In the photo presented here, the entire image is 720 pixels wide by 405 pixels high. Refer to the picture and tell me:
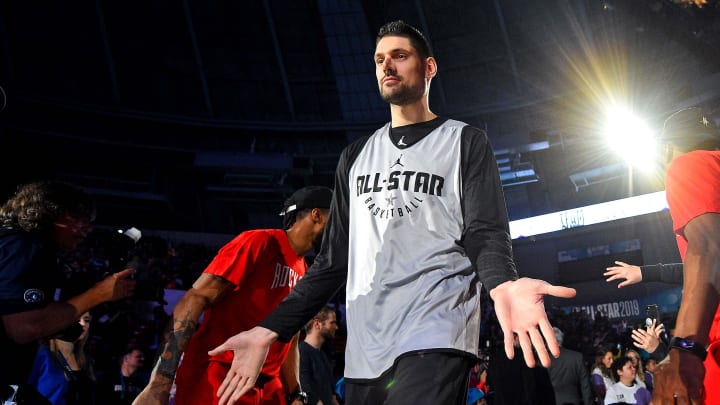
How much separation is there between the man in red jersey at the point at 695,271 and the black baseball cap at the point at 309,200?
78.5 inches

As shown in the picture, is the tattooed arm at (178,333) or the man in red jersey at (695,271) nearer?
the man in red jersey at (695,271)

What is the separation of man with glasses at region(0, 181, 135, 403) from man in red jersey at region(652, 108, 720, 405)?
8.14ft

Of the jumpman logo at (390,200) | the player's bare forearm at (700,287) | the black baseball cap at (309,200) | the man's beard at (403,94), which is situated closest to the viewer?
the player's bare forearm at (700,287)

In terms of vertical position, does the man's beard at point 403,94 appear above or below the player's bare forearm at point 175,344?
above

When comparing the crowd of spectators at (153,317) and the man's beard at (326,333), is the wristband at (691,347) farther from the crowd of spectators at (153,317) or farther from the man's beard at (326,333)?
the man's beard at (326,333)

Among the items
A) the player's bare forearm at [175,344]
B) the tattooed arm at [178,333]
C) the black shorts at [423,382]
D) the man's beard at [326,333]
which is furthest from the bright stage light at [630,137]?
the black shorts at [423,382]

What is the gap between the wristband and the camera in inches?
77.7

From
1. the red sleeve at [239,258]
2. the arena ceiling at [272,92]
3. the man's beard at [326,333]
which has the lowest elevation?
the man's beard at [326,333]

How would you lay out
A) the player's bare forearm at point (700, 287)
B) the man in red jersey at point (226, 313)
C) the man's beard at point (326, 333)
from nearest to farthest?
the player's bare forearm at point (700, 287) < the man in red jersey at point (226, 313) < the man's beard at point (326, 333)

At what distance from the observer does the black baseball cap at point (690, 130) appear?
2.56m

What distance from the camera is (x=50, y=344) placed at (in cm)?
505

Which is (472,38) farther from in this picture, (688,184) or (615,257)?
(688,184)

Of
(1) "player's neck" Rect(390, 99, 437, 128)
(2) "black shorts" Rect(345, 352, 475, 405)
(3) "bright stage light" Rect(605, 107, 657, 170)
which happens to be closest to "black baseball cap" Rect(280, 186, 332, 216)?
(1) "player's neck" Rect(390, 99, 437, 128)

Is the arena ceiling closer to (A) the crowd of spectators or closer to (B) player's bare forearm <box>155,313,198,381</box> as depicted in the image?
(A) the crowd of spectators
